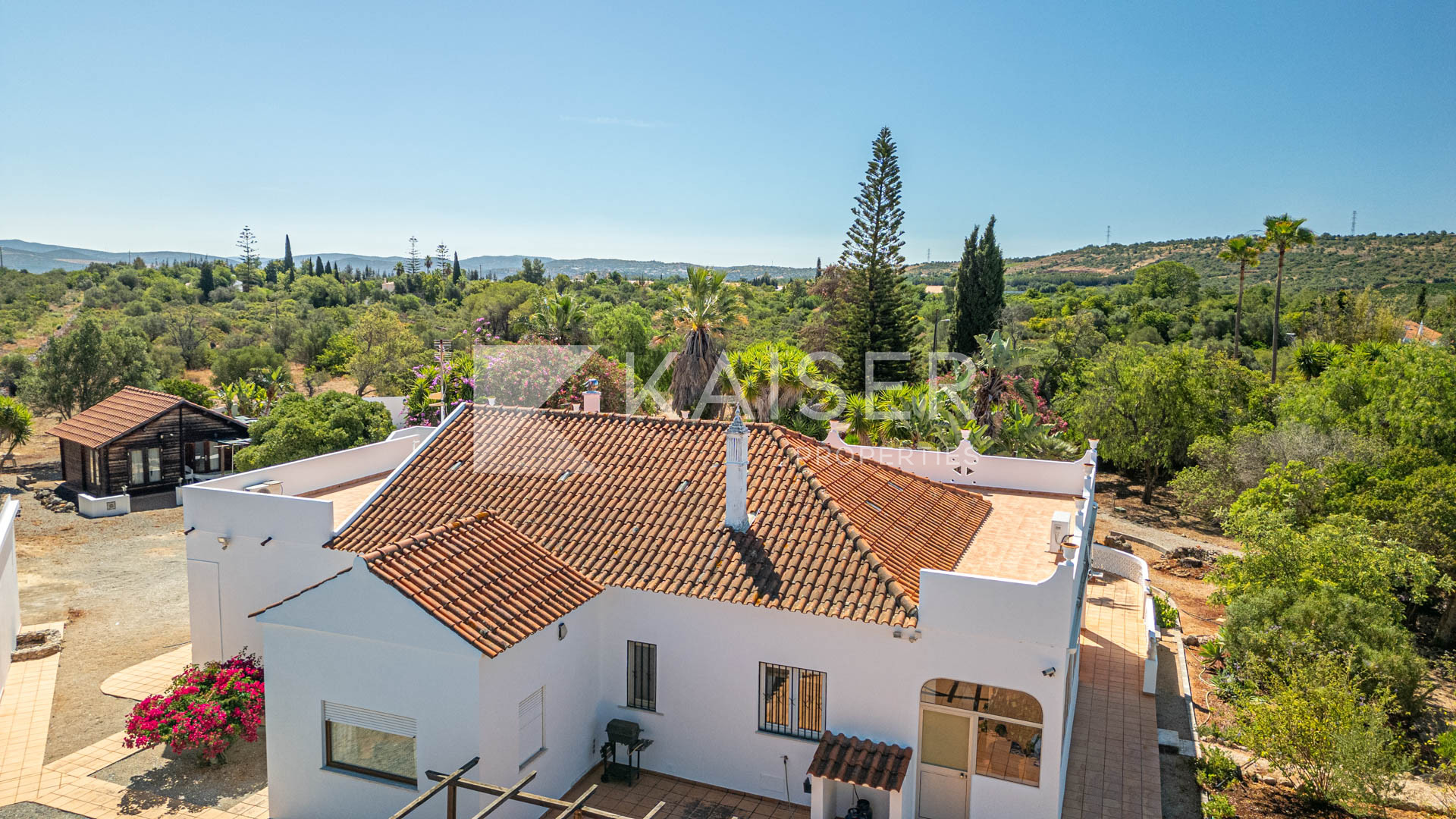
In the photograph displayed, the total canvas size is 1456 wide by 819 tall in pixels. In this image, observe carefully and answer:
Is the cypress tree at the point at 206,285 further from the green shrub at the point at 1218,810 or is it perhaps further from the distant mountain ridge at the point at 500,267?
the green shrub at the point at 1218,810

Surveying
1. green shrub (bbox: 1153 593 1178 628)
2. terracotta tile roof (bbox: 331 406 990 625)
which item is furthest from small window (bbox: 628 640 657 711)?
green shrub (bbox: 1153 593 1178 628)

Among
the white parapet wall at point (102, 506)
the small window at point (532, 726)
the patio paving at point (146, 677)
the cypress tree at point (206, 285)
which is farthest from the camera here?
the cypress tree at point (206, 285)

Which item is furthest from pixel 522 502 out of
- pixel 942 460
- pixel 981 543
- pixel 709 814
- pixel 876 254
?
pixel 876 254

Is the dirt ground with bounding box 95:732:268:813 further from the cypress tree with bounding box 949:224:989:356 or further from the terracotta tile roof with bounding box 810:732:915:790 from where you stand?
the cypress tree with bounding box 949:224:989:356

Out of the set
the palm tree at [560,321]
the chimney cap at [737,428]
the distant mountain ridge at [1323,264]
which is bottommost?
the chimney cap at [737,428]

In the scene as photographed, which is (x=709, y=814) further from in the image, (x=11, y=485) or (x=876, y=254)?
(x=11, y=485)

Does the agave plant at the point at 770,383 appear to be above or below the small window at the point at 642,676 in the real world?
above

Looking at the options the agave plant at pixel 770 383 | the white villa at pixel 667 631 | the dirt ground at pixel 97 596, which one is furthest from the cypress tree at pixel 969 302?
the dirt ground at pixel 97 596
